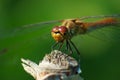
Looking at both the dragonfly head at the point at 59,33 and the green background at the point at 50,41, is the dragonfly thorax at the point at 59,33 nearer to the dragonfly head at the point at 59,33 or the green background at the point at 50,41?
the dragonfly head at the point at 59,33

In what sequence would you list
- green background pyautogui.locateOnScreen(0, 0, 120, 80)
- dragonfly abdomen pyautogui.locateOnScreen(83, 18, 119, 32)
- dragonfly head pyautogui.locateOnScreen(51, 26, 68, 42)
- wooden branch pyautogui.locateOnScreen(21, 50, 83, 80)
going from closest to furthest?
wooden branch pyautogui.locateOnScreen(21, 50, 83, 80) → dragonfly head pyautogui.locateOnScreen(51, 26, 68, 42) → dragonfly abdomen pyautogui.locateOnScreen(83, 18, 119, 32) → green background pyautogui.locateOnScreen(0, 0, 120, 80)

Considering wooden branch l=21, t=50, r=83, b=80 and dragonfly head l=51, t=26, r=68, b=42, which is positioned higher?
dragonfly head l=51, t=26, r=68, b=42

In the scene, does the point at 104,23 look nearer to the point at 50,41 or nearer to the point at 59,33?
the point at 50,41

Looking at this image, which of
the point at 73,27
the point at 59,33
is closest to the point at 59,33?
the point at 59,33

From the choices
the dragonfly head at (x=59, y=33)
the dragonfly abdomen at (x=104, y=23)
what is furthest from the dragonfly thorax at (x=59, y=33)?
the dragonfly abdomen at (x=104, y=23)

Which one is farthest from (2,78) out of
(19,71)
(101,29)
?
(101,29)

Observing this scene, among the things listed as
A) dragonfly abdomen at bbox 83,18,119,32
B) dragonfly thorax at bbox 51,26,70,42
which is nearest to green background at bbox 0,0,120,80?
dragonfly abdomen at bbox 83,18,119,32

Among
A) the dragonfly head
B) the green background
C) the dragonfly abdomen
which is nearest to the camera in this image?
the dragonfly head

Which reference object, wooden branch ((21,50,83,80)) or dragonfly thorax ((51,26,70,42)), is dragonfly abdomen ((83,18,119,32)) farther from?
wooden branch ((21,50,83,80))

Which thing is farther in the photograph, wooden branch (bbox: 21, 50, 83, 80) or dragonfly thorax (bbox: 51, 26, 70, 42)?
dragonfly thorax (bbox: 51, 26, 70, 42)
